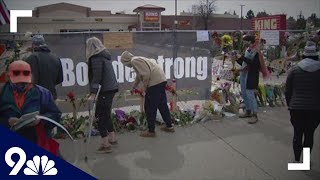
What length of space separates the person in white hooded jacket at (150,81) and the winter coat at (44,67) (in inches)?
44.4

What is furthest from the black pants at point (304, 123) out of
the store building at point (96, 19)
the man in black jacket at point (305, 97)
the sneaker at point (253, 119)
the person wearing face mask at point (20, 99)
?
the store building at point (96, 19)

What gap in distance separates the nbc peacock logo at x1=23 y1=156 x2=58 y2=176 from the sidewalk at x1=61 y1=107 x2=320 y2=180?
1.24 m

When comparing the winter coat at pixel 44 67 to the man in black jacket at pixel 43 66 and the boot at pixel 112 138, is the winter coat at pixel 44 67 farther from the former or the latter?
the boot at pixel 112 138

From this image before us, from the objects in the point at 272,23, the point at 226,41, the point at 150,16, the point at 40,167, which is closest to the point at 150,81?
the point at 40,167

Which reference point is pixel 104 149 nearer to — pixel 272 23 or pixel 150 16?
pixel 272 23

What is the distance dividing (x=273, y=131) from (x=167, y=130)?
6.09 feet

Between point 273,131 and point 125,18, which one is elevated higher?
point 125,18

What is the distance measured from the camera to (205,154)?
5.53 metres

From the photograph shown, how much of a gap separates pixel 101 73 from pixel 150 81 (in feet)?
3.33

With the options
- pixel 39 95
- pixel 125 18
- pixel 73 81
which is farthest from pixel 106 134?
pixel 125 18

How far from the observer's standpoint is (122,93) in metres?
7.54

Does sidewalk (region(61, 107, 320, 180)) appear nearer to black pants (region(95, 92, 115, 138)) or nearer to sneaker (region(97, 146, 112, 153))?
sneaker (region(97, 146, 112, 153))

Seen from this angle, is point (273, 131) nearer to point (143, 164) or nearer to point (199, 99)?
point (199, 99)

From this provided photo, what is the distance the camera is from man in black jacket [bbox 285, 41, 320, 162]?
484cm
